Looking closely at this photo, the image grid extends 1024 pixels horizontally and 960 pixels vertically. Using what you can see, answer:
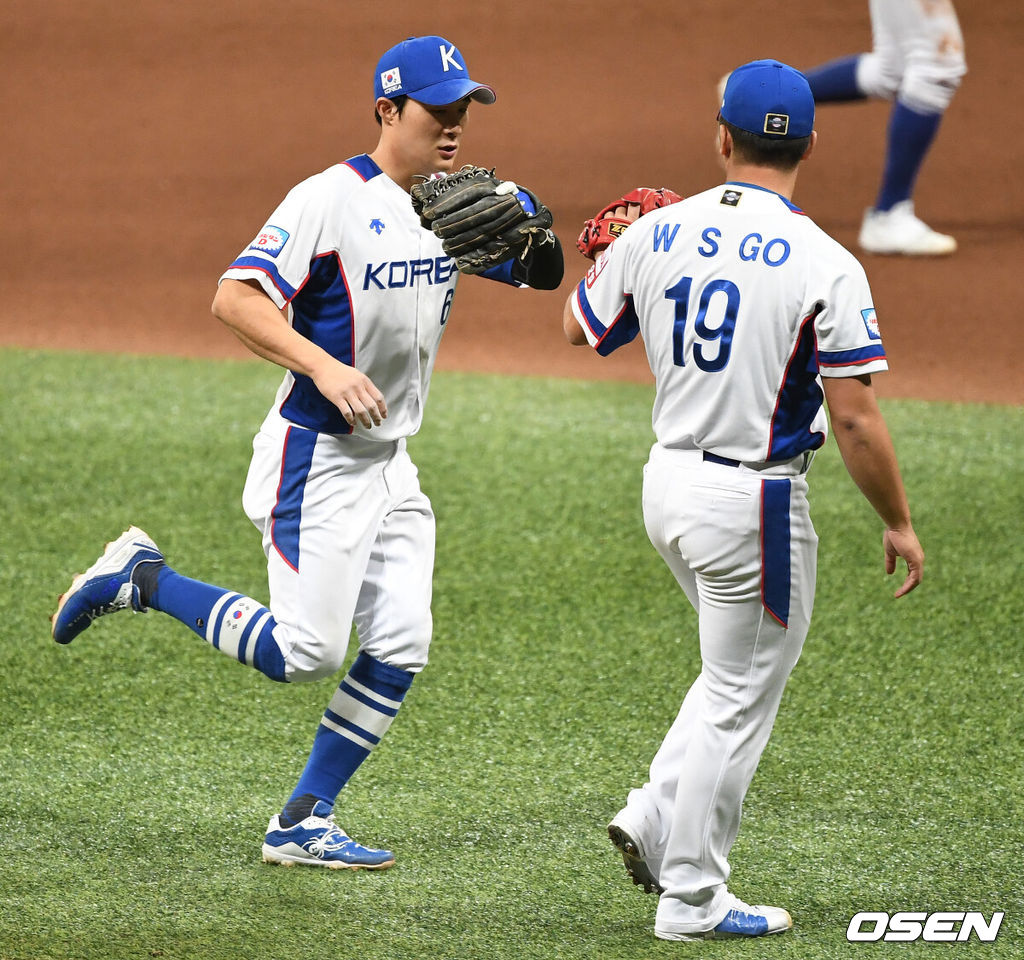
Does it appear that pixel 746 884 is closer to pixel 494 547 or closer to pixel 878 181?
pixel 494 547

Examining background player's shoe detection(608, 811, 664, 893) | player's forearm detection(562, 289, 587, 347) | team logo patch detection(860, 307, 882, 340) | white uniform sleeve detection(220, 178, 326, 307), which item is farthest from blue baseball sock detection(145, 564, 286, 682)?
team logo patch detection(860, 307, 882, 340)

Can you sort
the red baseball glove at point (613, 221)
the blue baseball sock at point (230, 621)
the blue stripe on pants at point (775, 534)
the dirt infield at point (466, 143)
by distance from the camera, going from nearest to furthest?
the blue stripe on pants at point (775, 534) → the red baseball glove at point (613, 221) → the blue baseball sock at point (230, 621) → the dirt infield at point (466, 143)

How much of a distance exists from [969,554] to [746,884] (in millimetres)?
2438

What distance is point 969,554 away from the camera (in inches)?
204

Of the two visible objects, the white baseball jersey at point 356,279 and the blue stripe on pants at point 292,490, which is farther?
the blue stripe on pants at point 292,490

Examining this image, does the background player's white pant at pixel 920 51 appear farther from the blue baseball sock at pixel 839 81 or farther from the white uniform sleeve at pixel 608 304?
the white uniform sleeve at pixel 608 304

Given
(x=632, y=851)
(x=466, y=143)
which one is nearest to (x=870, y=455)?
(x=632, y=851)

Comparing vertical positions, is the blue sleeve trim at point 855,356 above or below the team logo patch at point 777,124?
below

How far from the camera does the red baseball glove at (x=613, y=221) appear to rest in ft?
9.64

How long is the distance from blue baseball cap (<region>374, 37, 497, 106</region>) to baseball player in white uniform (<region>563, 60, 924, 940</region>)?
538mm

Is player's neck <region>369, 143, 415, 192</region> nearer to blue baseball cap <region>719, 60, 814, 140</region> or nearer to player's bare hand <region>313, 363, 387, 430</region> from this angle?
player's bare hand <region>313, 363, 387, 430</region>

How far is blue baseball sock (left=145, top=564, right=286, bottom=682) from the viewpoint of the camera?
3.14m

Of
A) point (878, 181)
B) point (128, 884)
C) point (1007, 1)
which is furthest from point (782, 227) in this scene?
point (1007, 1)
